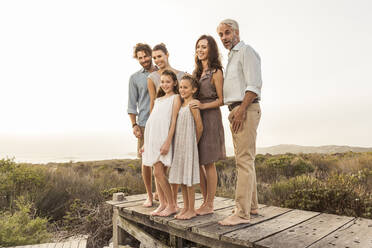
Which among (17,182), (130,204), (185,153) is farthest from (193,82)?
(17,182)

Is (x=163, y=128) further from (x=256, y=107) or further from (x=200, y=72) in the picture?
(x=256, y=107)

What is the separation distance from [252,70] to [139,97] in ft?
6.43

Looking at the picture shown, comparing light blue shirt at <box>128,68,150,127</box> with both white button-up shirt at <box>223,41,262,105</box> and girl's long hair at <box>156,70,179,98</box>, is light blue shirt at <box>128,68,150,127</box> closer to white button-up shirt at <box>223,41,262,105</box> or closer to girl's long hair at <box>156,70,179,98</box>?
girl's long hair at <box>156,70,179,98</box>

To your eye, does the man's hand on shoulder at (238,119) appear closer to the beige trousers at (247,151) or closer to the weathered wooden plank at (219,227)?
the beige trousers at (247,151)

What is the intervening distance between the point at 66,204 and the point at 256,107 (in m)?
5.12

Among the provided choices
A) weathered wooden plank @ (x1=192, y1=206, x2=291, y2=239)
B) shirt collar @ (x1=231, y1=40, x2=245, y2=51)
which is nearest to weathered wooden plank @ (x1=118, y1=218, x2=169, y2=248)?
weathered wooden plank @ (x1=192, y1=206, x2=291, y2=239)

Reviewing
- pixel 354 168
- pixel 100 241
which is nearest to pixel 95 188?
pixel 100 241

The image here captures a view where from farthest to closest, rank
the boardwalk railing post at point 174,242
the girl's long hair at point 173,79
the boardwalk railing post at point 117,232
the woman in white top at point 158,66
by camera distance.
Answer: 1. the boardwalk railing post at point 117,232
2. the boardwalk railing post at point 174,242
3. the woman in white top at point 158,66
4. the girl's long hair at point 173,79

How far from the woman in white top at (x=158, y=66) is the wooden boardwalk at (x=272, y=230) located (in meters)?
1.60

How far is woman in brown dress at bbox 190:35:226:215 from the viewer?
326cm

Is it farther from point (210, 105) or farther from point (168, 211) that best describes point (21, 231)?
point (210, 105)

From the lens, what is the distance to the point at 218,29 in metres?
3.12

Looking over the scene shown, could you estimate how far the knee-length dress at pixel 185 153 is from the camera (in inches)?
126

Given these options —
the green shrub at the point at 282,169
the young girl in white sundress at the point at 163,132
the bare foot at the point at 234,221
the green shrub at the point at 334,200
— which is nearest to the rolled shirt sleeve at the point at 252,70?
the young girl in white sundress at the point at 163,132
